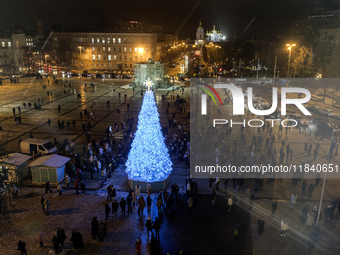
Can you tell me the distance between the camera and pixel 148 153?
46.5ft

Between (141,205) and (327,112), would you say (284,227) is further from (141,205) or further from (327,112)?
(327,112)

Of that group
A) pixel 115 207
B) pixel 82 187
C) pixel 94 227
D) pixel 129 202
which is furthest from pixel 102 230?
pixel 82 187

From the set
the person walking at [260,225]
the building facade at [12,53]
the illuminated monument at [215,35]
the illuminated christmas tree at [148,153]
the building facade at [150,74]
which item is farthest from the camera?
the illuminated monument at [215,35]

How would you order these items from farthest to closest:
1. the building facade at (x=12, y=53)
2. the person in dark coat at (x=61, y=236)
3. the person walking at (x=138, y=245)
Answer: the building facade at (x=12, y=53) → the person in dark coat at (x=61, y=236) → the person walking at (x=138, y=245)

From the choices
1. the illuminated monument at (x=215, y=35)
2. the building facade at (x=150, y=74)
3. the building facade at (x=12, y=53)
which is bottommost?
the building facade at (x=150, y=74)

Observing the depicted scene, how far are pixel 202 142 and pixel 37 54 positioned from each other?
73409 mm

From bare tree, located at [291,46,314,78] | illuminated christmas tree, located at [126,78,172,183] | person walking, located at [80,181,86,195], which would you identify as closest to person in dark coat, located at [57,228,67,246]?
person walking, located at [80,181,86,195]

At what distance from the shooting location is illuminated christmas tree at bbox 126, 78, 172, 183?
14.2 metres

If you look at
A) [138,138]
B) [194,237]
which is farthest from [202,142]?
[194,237]

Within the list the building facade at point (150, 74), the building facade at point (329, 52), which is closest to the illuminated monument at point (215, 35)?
the building facade at point (329, 52)

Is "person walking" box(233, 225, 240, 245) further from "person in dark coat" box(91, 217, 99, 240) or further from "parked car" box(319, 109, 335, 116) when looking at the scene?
"parked car" box(319, 109, 335, 116)

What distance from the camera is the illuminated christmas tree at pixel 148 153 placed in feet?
46.7

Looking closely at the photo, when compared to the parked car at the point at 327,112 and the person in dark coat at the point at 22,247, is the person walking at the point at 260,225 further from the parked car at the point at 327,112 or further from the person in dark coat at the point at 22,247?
the parked car at the point at 327,112

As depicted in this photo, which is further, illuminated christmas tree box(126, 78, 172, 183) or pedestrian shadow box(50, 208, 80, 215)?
illuminated christmas tree box(126, 78, 172, 183)
